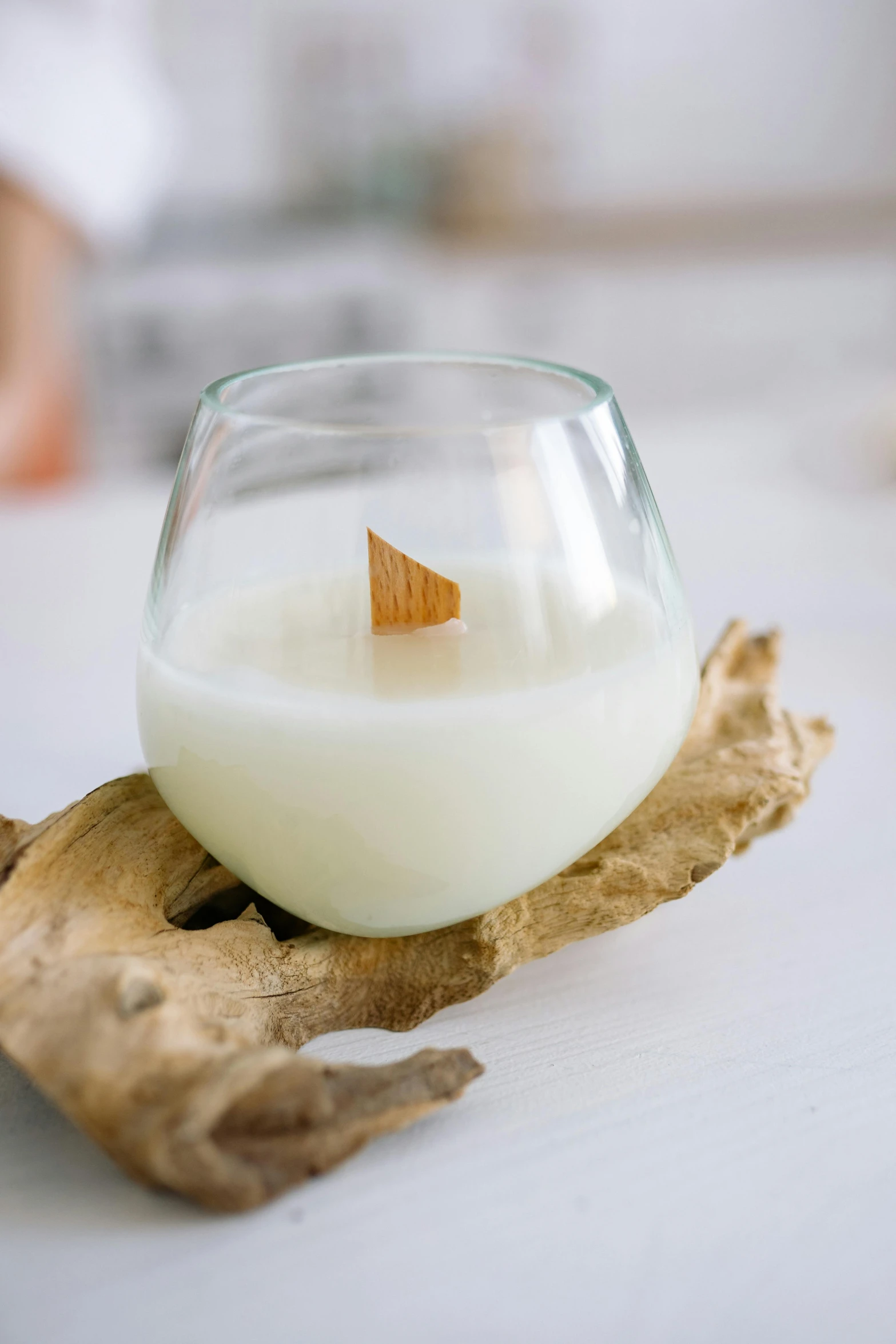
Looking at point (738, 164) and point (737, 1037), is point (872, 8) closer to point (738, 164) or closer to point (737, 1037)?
point (738, 164)

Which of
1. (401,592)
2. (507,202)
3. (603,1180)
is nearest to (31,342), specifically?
(507,202)

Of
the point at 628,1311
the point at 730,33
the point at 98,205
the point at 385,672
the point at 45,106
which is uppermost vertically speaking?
the point at 730,33

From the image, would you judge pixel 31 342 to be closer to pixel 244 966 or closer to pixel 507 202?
pixel 507 202

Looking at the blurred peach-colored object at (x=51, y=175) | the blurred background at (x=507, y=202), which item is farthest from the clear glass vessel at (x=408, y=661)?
the blurred background at (x=507, y=202)

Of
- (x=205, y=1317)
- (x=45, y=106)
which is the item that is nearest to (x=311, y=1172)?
(x=205, y=1317)

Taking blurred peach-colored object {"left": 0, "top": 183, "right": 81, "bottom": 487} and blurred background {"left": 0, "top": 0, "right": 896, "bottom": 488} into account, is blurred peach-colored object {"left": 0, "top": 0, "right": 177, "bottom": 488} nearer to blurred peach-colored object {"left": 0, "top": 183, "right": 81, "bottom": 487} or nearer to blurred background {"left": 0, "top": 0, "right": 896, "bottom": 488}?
blurred peach-colored object {"left": 0, "top": 183, "right": 81, "bottom": 487}
